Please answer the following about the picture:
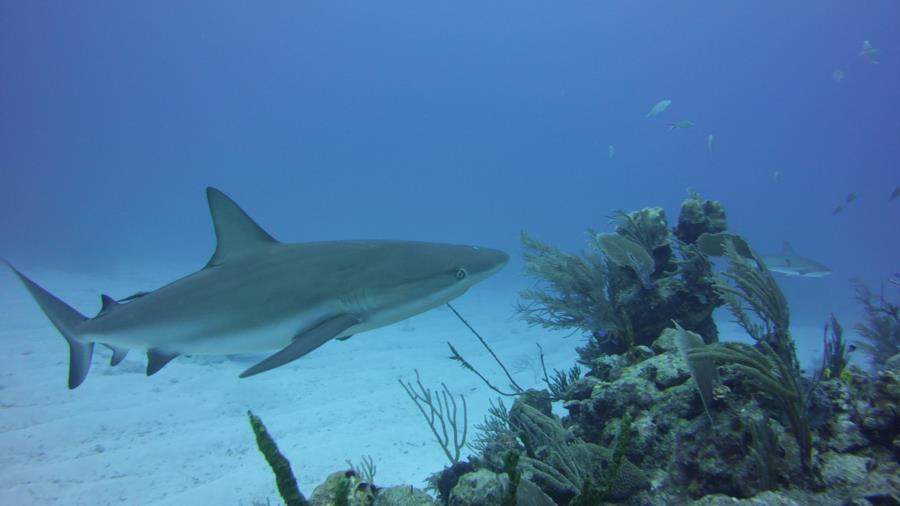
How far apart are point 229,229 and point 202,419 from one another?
650 cm

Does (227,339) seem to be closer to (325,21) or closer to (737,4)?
(737,4)

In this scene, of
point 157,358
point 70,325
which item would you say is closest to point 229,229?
point 157,358

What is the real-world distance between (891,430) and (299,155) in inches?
8285

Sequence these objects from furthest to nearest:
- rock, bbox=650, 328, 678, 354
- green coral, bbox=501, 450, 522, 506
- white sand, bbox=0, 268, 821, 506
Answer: white sand, bbox=0, 268, 821, 506 < rock, bbox=650, 328, 678, 354 < green coral, bbox=501, 450, 522, 506

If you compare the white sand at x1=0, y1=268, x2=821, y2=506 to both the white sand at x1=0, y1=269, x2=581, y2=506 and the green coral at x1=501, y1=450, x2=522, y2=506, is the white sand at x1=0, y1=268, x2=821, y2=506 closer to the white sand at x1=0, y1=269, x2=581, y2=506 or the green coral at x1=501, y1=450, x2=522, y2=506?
the white sand at x1=0, y1=269, x2=581, y2=506

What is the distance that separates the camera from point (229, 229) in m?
4.00

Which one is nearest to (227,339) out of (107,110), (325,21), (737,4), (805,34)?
(737,4)

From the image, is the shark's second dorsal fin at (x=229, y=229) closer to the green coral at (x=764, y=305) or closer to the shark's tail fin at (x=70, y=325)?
the shark's tail fin at (x=70, y=325)

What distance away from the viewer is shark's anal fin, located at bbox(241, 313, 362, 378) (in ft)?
8.97

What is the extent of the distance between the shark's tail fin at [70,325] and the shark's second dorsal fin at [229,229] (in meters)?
1.80

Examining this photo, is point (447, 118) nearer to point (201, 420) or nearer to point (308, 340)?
point (201, 420)

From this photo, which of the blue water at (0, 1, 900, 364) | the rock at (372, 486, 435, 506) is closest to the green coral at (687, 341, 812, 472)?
the rock at (372, 486, 435, 506)

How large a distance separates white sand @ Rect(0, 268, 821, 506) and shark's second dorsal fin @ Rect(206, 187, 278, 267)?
403 cm

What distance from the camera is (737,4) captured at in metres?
99.6
